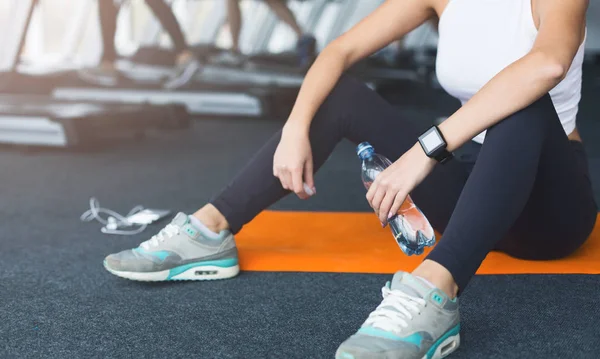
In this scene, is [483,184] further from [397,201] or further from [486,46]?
[486,46]

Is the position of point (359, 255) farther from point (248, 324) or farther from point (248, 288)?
point (248, 324)

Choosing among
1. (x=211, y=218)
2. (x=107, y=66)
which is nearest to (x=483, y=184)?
(x=211, y=218)

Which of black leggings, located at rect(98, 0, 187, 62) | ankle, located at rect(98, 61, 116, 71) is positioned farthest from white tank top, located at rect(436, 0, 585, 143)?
ankle, located at rect(98, 61, 116, 71)

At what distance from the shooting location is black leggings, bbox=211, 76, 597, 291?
1.12 metres

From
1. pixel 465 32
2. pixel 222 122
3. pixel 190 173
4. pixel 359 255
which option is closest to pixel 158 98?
pixel 222 122

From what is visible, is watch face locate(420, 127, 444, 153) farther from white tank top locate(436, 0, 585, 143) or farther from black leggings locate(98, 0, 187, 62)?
black leggings locate(98, 0, 187, 62)

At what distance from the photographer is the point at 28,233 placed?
212 cm

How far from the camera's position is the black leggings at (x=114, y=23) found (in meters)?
5.71

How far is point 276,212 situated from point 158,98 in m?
3.39

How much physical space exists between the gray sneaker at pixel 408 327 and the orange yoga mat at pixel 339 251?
530 mm

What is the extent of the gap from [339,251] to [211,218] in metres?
0.45

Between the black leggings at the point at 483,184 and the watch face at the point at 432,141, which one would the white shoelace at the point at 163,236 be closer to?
the black leggings at the point at 483,184

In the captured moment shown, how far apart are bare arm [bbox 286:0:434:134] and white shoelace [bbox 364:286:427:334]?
490 millimetres

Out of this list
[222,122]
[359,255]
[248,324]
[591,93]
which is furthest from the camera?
[591,93]
